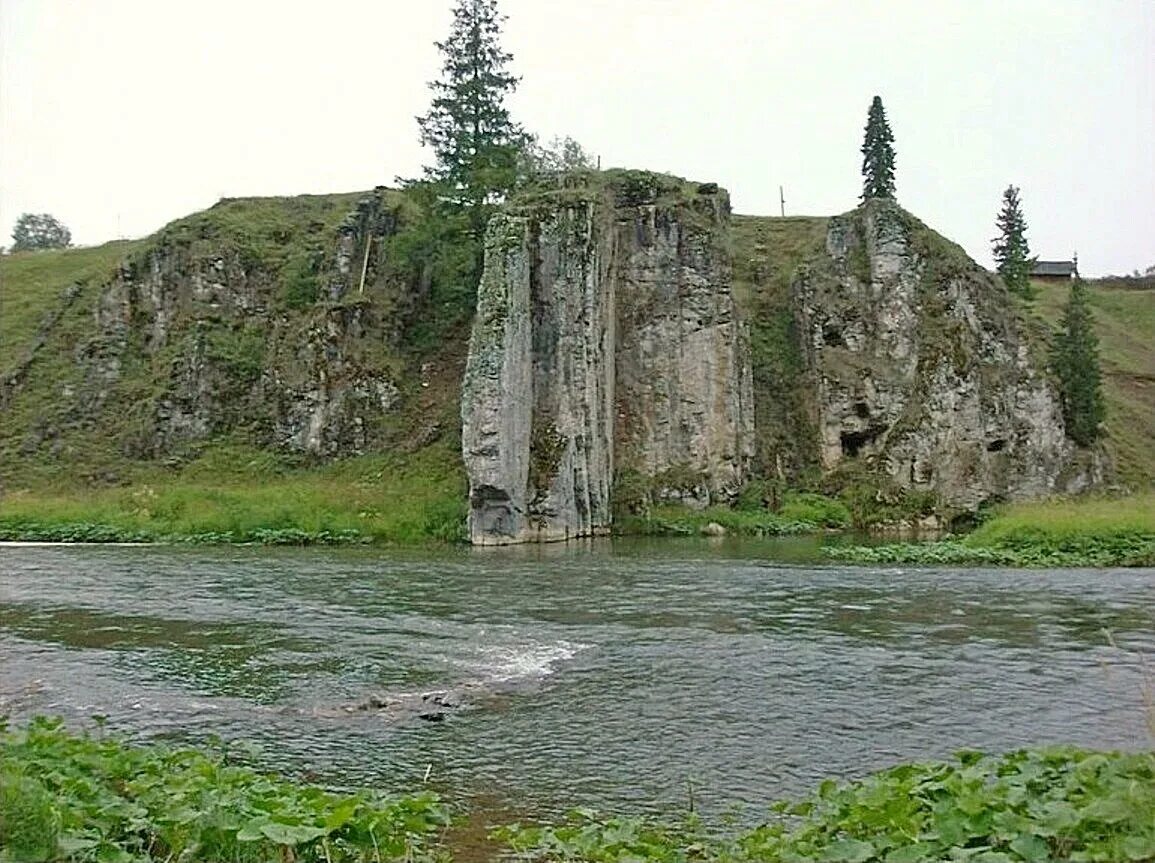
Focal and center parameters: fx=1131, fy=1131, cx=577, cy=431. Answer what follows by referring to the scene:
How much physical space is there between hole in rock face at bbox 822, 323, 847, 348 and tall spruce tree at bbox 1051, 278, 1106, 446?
→ 51.0ft

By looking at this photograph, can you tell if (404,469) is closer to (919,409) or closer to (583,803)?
(919,409)

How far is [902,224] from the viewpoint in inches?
2874

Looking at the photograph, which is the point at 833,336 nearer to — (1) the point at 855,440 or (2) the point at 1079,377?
(1) the point at 855,440

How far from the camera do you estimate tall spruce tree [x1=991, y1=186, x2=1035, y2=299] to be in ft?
303

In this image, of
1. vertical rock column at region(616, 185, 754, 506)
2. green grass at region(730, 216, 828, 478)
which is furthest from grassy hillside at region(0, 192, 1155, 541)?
vertical rock column at region(616, 185, 754, 506)

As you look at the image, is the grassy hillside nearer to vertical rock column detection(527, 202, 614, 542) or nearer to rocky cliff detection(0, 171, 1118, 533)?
rocky cliff detection(0, 171, 1118, 533)

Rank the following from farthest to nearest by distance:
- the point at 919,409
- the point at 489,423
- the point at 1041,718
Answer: the point at 919,409
the point at 489,423
the point at 1041,718

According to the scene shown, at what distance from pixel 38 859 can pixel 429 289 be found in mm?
64526

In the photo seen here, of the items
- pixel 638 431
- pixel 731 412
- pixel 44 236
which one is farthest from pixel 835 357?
pixel 44 236

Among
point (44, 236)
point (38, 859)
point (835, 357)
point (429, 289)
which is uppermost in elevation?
point (44, 236)

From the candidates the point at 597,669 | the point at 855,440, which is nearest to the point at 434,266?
the point at 855,440

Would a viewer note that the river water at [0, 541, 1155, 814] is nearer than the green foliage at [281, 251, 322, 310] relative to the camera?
Yes

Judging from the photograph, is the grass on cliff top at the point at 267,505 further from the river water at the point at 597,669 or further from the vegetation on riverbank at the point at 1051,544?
the vegetation on riverbank at the point at 1051,544

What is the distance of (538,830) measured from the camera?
998 centimetres
